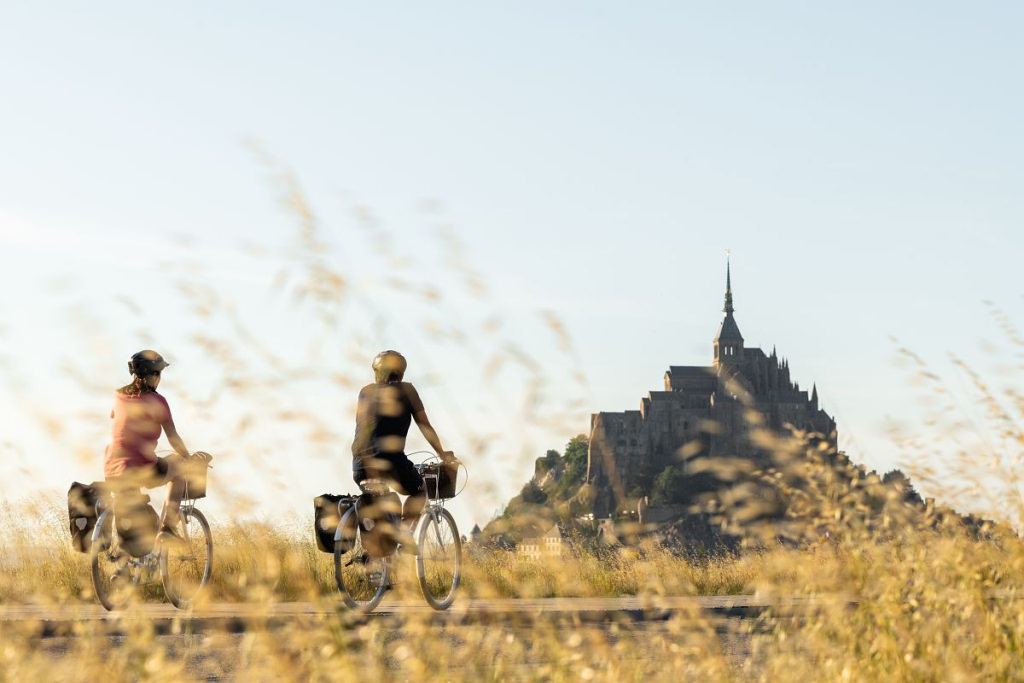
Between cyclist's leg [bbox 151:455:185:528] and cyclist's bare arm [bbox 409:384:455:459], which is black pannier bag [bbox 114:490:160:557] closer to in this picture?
cyclist's leg [bbox 151:455:185:528]

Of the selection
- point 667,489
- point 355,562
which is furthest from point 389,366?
point 667,489

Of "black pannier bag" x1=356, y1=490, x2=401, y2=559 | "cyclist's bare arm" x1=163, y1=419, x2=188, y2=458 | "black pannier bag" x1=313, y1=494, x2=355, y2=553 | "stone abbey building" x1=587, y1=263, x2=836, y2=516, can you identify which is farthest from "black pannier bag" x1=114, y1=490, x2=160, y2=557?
"stone abbey building" x1=587, y1=263, x2=836, y2=516

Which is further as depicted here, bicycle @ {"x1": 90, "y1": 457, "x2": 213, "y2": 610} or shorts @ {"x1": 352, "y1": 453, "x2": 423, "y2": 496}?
bicycle @ {"x1": 90, "y1": 457, "x2": 213, "y2": 610}

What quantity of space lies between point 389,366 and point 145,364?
5.13 ft

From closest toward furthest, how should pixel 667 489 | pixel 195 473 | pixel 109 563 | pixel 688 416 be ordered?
pixel 195 473 → pixel 109 563 → pixel 667 489 → pixel 688 416

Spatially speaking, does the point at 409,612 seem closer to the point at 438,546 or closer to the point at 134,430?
the point at 438,546

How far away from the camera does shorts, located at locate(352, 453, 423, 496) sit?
7.82 m

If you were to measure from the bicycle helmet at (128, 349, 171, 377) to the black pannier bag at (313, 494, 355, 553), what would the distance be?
1.33m

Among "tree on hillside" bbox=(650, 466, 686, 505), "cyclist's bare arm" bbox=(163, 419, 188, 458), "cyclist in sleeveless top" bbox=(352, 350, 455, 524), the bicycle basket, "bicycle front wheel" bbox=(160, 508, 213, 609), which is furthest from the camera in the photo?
"tree on hillside" bbox=(650, 466, 686, 505)

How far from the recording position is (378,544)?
795 centimetres

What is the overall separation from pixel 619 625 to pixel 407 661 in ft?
→ 14.2

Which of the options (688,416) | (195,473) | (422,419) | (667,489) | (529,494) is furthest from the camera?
(688,416)

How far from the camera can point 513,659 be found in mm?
4527

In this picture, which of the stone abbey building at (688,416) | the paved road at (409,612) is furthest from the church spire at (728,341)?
the paved road at (409,612)
